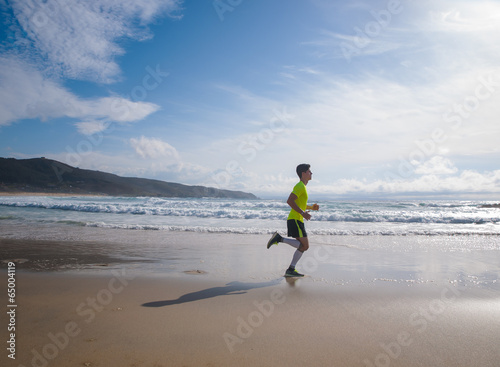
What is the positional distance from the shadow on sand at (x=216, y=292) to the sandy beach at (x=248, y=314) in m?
0.03

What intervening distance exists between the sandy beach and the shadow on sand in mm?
26

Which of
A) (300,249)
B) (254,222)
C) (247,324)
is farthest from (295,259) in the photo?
(254,222)

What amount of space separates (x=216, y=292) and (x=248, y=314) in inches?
37.6

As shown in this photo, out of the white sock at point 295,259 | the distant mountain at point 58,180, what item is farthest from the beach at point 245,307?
the distant mountain at point 58,180

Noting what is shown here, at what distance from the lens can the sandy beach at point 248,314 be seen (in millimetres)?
2570

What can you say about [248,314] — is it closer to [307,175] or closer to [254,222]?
[307,175]

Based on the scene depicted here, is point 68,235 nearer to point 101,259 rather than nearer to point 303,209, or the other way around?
Result: point 101,259

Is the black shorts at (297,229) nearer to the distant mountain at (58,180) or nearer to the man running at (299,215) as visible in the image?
the man running at (299,215)


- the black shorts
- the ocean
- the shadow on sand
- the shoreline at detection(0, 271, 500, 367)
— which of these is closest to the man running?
the black shorts

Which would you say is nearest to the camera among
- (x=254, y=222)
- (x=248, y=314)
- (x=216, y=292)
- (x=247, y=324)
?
(x=247, y=324)

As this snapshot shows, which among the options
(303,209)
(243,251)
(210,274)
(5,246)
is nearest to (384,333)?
(303,209)

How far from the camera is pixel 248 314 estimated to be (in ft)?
11.5

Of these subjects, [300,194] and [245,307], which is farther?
[300,194]

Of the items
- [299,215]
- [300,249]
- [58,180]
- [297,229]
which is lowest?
[300,249]
